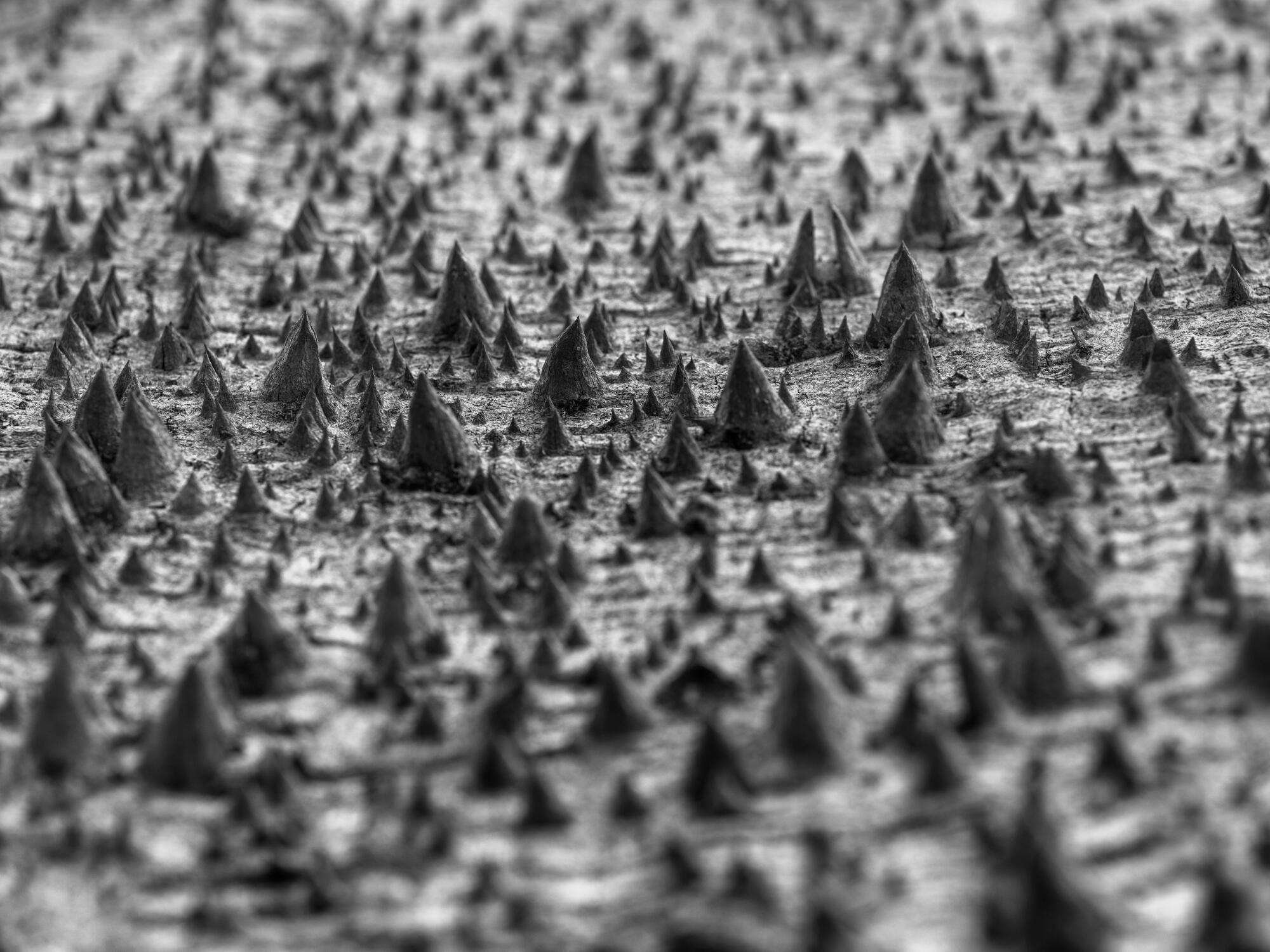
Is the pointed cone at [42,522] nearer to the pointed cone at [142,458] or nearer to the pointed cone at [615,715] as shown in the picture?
the pointed cone at [142,458]

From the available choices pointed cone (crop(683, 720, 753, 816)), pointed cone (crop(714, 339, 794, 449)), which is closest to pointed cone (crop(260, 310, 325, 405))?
pointed cone (crop(714, 339, 794, 449))

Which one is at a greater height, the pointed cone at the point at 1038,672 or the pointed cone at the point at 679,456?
the pointed cone at the point at 679,456

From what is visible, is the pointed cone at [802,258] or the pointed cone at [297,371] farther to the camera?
the pointed cone at [802,258]

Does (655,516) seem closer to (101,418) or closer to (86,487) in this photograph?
(86,487)

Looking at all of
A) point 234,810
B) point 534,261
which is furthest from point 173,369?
point 234,810

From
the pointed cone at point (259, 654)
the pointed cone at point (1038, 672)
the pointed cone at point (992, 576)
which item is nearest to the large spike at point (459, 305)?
the pointed cone at point (259, 654)

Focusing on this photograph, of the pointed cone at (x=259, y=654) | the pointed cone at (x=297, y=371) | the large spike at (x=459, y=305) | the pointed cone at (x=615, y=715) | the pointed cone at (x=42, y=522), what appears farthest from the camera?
the large spike at (x=459, y=305)

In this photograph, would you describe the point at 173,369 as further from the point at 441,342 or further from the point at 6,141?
the point at 6,141
